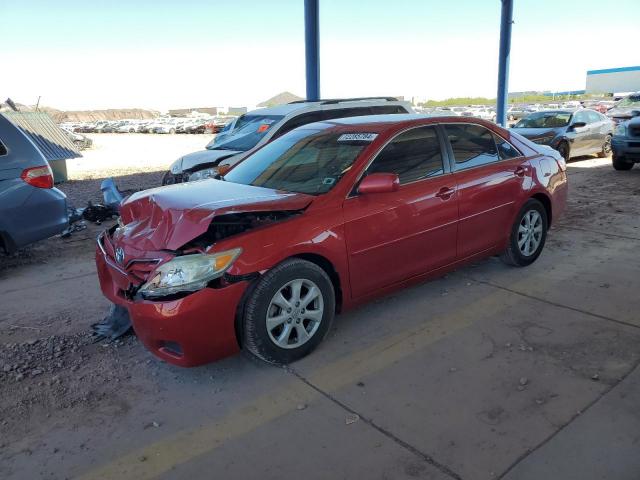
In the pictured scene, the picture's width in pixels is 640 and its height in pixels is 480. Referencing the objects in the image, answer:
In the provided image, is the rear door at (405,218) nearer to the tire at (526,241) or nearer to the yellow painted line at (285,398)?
the yellow painted line at (285,398)

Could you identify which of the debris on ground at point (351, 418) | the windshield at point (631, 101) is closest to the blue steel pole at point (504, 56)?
the windshield at point (631, 101)

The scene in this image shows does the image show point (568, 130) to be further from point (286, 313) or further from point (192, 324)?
point (192, 324)

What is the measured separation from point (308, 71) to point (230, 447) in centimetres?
1050

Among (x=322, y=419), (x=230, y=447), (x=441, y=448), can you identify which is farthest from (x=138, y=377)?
(x=441, y=448)

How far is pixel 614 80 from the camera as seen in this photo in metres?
83.6

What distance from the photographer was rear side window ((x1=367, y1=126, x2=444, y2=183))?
3.96m

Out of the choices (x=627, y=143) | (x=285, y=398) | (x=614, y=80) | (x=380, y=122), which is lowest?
(x=285, y=398)

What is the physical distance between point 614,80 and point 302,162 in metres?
96.4

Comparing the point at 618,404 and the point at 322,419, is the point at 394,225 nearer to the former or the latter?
the point at 322,419

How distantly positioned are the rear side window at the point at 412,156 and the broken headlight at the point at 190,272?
4.49ft

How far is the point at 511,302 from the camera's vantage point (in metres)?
4.40

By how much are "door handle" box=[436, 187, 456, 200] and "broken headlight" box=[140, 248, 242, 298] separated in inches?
73.0

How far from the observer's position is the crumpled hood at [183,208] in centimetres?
326

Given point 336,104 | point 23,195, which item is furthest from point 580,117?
point 23,195
